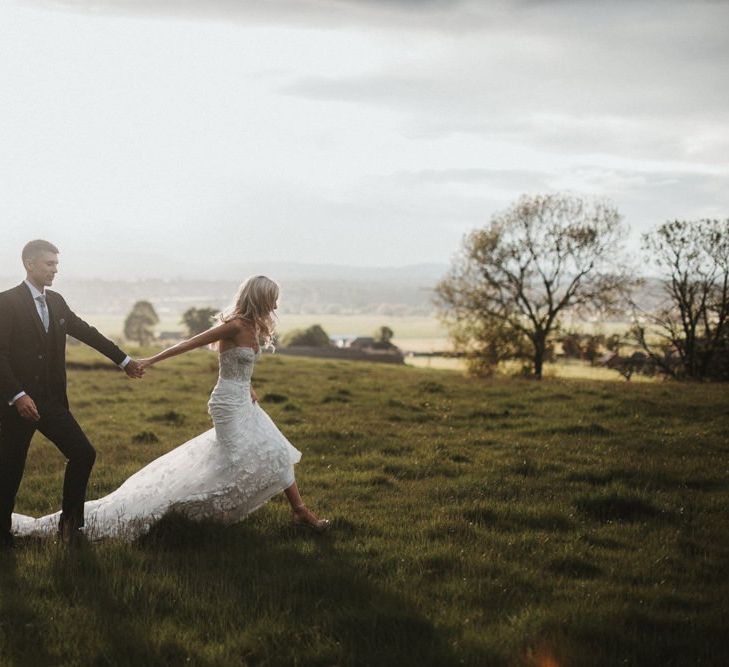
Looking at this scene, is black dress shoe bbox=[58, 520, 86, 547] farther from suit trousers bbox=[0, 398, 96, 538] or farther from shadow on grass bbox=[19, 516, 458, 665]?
shadow on grass bbox=[19, 516, 458, 665]

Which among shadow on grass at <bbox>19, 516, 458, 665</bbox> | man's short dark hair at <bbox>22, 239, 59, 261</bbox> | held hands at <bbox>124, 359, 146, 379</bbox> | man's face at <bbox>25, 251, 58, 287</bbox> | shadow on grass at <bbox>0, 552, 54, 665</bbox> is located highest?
man's short dark hair at <bbox>22, 239, 59, 261</bbox>

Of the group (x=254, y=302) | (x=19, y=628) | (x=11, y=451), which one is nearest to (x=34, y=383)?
(x=11, y=451)

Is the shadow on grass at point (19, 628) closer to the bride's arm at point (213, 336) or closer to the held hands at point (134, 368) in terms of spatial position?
the bride's arm at point (213, 336)

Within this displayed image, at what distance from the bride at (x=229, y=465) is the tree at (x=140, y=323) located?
10555 centimetres

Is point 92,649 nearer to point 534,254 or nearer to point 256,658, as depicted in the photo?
point 256,658

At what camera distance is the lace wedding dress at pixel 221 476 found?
8078 mm

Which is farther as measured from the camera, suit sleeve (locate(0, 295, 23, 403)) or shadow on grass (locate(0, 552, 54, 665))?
suit sleeve (locate(0, 295, 23, 403))

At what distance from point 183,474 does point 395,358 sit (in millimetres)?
74979

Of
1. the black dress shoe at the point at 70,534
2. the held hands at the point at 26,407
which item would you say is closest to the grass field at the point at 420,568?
the black dress shoe at the point at 70,534

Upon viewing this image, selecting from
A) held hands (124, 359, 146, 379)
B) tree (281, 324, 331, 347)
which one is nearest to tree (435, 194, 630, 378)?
held hands (124, 359, 146, 379)

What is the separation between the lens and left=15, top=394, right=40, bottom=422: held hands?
727 centimetres

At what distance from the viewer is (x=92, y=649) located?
530 cm

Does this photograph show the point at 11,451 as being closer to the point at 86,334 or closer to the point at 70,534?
the point at 70,534

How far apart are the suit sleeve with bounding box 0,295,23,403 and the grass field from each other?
1698mm
